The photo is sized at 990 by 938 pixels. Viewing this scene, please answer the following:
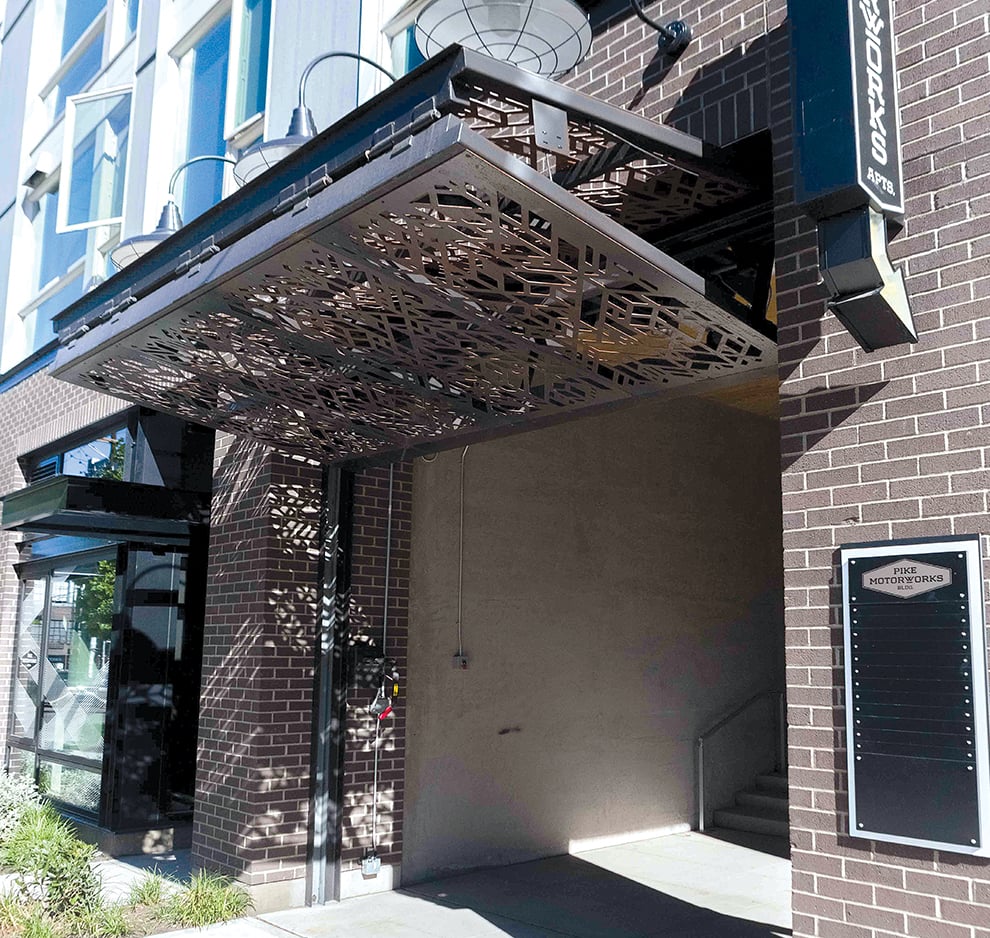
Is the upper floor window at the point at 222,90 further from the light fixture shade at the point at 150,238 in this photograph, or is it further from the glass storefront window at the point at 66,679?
the glass storefront window at the point at 66,679

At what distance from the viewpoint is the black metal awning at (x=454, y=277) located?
3863mm

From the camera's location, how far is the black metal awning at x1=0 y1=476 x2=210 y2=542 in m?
7.34

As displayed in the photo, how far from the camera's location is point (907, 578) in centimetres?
377

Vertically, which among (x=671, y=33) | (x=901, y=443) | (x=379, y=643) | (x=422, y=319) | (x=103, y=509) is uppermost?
(x=671, y=33)

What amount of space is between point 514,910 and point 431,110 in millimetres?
5356

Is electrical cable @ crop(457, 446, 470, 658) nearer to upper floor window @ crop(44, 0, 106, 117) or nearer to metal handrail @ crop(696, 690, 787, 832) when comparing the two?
metal handrail @ crop(696, 690, 787, 832)

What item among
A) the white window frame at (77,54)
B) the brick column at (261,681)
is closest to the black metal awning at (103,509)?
the brick column at (261,681)

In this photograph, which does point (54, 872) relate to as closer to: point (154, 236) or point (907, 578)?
point (154, 236)

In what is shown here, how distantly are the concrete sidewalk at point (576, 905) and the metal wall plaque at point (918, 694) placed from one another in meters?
3.22

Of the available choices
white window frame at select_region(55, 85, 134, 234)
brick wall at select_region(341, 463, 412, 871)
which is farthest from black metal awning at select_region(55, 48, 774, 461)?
white window frame at select_region(55, 85, 134, 234)

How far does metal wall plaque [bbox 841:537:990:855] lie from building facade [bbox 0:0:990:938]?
8cm

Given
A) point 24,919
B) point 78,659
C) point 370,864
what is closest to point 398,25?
point 370,864

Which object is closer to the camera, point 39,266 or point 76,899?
point 76,899

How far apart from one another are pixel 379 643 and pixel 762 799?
16.2 feet
